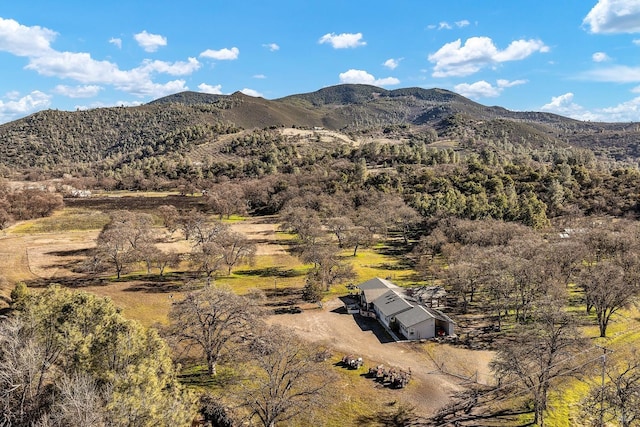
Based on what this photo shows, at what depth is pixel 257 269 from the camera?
69.4 metres

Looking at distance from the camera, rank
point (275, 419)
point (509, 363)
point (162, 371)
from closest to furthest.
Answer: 1. point (162, 371)
2. point (275, 419)
3. point (509, 363)

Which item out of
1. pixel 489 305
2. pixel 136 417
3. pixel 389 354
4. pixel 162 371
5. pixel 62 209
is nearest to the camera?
pixel 136 417

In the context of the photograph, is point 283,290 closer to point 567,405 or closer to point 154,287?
point 154,287

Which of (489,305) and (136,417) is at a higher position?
(136,417)

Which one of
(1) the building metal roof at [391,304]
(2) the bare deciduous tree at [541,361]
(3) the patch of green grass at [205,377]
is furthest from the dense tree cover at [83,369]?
(1) the building metal roof at [391,304]

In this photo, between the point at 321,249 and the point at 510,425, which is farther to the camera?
the point at 321,249

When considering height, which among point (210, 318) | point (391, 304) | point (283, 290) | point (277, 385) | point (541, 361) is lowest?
point (283, 290)

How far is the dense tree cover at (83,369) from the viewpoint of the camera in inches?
810

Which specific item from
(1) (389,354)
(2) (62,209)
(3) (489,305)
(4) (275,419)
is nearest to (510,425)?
(1) (389,354)

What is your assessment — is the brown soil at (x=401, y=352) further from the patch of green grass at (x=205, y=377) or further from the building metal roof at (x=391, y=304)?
the patch of green grass at (x=205, y=377)

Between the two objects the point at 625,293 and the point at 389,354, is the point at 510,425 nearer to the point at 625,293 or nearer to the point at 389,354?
the point at 389,354

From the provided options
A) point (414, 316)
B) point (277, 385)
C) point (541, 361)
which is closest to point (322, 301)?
point (414, 316)

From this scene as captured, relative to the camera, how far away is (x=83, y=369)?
24.1 meters

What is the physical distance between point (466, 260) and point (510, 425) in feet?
91.3
